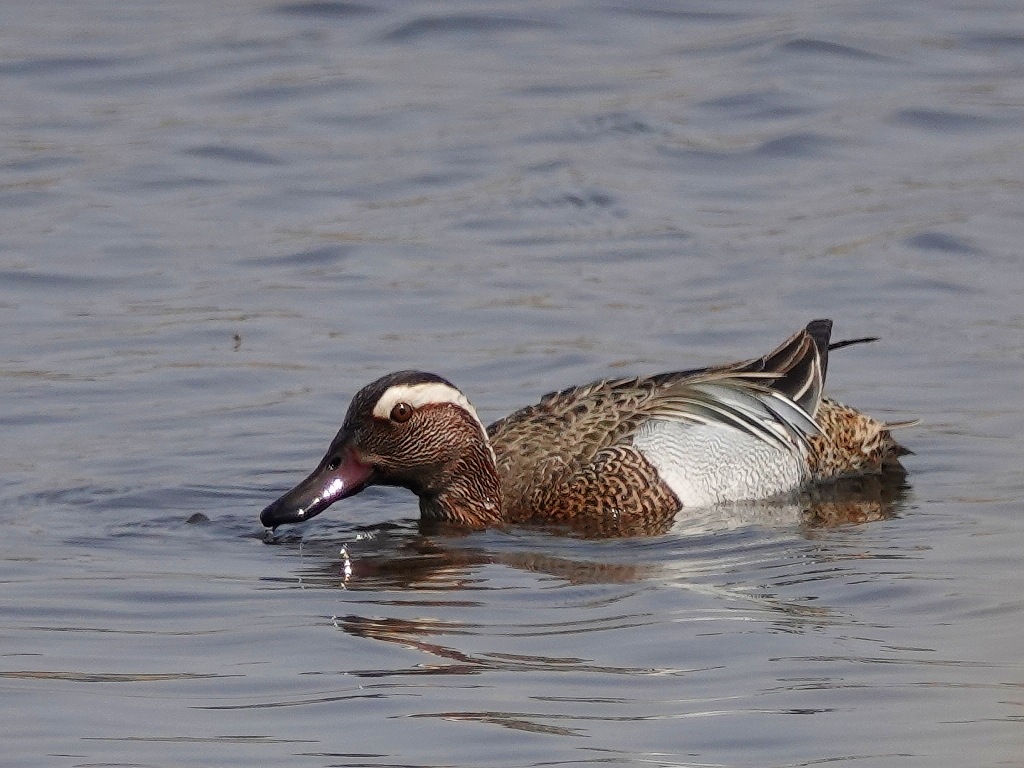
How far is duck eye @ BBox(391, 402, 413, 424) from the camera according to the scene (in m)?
8.92

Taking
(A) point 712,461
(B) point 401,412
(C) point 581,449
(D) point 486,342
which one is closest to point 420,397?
(B) point 401,412

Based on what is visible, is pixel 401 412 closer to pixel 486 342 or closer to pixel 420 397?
pixel 420 397

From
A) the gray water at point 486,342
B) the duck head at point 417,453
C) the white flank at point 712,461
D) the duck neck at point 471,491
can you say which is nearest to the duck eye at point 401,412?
the duck head at point 417,453

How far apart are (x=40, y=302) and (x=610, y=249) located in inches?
133

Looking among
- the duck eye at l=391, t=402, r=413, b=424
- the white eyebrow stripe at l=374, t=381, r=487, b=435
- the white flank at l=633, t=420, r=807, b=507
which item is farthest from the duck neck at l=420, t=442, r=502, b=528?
the white flank at l=633, t=420, r=807, b=507

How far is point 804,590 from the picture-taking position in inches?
295

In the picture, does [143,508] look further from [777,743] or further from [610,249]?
[610,249]

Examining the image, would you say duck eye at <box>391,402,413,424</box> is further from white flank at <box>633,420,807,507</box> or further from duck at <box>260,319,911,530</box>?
white flank at <box>633,420,807,507</box>

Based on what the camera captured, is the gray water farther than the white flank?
No

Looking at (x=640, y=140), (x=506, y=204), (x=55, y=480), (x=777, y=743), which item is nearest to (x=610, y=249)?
(x=506, y=204)

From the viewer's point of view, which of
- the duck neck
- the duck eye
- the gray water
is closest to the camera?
the gray water

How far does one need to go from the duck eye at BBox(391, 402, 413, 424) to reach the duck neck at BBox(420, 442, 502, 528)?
0.31 metres

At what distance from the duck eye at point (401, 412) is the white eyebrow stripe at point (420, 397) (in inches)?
0.6

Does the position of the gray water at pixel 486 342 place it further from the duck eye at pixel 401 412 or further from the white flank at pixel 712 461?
the duck eye at pixel 401 412
